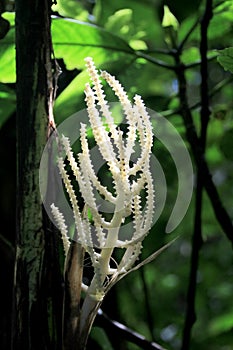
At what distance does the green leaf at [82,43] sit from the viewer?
0.86 metres

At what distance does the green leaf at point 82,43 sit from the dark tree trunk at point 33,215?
13.4 inches

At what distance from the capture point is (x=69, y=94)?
2.85 feet

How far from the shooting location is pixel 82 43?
0.88m

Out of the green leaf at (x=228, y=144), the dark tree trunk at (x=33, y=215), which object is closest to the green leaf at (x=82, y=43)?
the green leaf at (x=228, y=144)

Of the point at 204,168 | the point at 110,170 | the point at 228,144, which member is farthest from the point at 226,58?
the point at 228,144

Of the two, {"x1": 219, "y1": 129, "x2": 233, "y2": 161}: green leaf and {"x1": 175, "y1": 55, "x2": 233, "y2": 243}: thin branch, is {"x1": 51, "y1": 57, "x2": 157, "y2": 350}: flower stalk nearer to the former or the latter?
→ {"x1": 175, "y1": 55, "x2": 233, "y2": 243}: thin branch

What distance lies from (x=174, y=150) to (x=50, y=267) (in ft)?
1.61

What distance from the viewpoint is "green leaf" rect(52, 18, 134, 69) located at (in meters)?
0.86

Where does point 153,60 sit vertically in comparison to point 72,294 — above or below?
above

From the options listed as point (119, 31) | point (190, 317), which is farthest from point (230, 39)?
point (190, 317)

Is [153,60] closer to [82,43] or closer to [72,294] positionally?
[82,43]

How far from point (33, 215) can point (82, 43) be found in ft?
1.45

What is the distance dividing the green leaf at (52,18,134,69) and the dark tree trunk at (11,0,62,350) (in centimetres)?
34

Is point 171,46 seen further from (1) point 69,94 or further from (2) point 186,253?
(2) point 186,253
